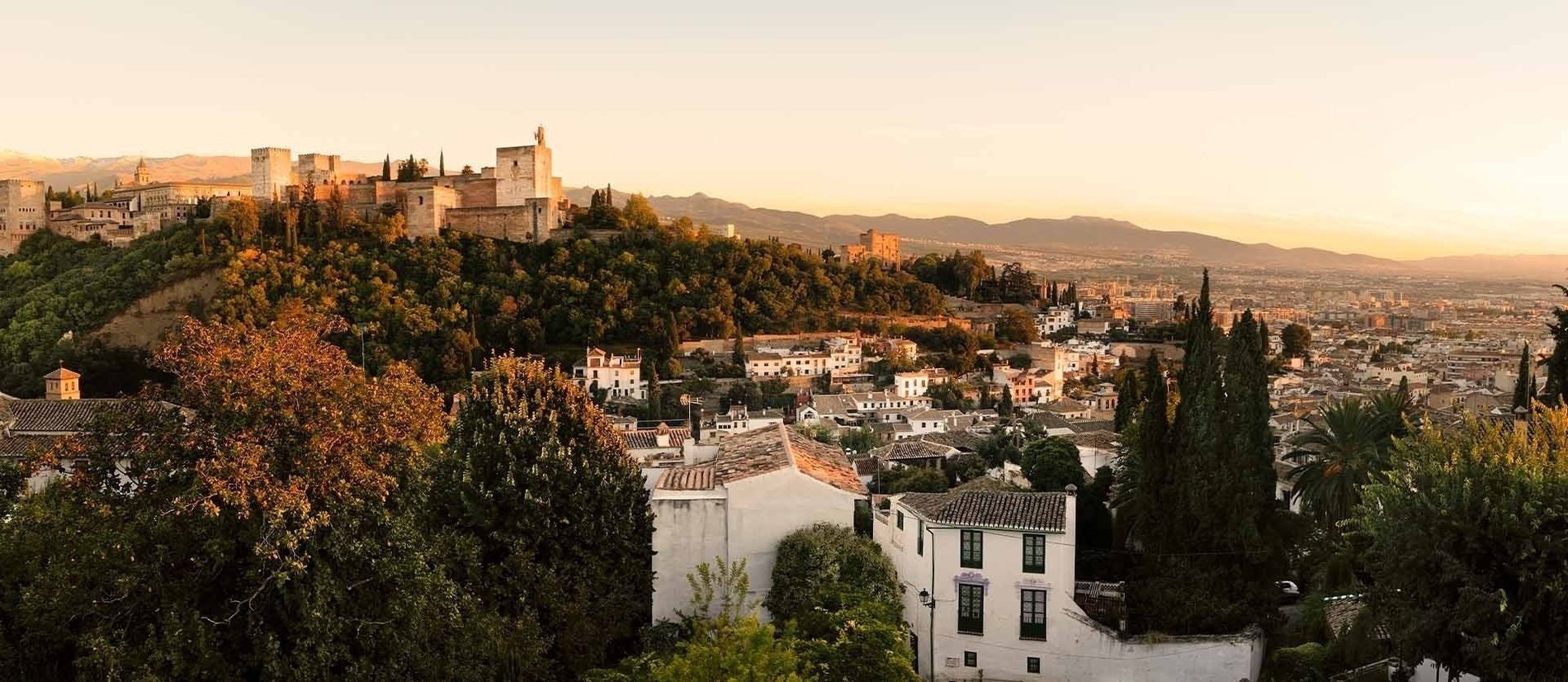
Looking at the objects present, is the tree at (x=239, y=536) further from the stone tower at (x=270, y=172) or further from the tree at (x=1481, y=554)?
the stone tower at (x=270, y=172)

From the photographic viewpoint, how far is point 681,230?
273 feet

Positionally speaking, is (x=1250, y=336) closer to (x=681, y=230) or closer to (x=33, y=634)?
(x=33, y=634)

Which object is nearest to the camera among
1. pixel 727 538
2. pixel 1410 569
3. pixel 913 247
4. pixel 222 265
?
A: pixel 1410 569

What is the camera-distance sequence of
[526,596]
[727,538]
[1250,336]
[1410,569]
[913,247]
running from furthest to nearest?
[913,247]
[1250,336]
[727,538]
[526,596]
[1410,569]

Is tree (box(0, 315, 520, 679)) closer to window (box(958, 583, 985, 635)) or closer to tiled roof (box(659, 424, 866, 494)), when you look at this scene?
tiled roof (box(659, 424, 866, 494))

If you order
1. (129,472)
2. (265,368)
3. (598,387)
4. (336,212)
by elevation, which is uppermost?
(336,212)

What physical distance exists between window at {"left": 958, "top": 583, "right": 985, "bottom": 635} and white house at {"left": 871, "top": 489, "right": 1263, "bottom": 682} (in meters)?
0.01

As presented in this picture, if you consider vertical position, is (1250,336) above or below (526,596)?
above

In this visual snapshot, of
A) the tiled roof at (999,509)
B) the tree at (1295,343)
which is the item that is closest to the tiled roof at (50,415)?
the tiled roof at (999,509)

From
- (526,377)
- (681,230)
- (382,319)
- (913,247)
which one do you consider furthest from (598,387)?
(913,247)

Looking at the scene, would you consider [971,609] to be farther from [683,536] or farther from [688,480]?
[688,480]

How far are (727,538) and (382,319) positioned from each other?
2210 inches

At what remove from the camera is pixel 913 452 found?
37.2 metres

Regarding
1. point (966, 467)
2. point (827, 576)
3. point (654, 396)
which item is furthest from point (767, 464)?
point (654, 396)
